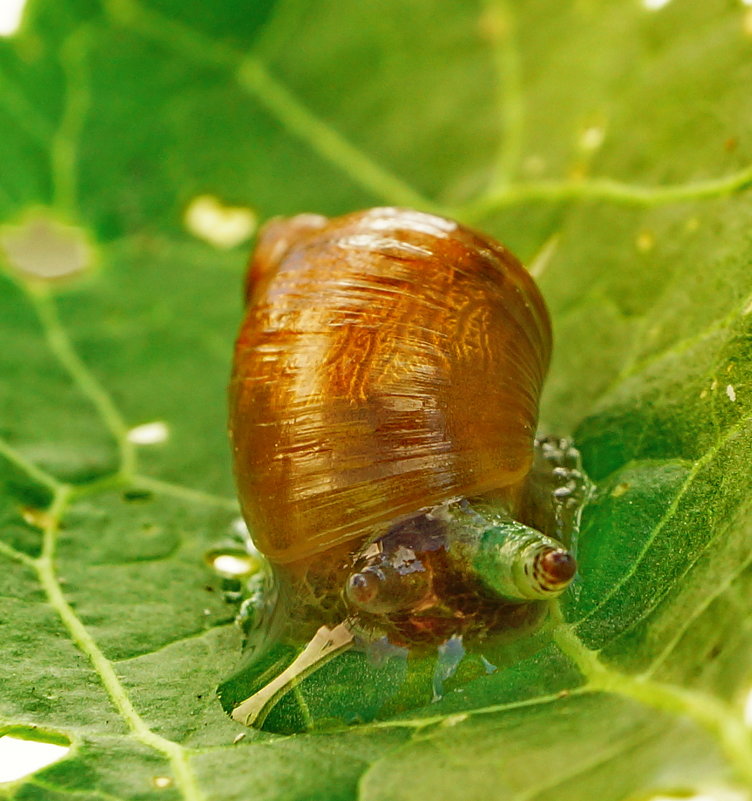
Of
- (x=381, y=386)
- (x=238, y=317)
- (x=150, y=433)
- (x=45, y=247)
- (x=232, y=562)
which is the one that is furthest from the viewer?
(x=45, y=247)

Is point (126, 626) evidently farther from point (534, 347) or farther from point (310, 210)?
point (310, 210)

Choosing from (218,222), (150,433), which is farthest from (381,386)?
(218,222)

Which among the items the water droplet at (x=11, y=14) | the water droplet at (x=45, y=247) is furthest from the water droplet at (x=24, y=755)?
the water droplet at (x=11, y=14)

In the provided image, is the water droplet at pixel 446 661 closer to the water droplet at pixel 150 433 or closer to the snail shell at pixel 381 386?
the snail shell at pixel 381 386

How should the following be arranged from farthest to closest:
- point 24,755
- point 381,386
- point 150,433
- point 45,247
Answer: point 45,247 < point 150,433 < point 381,386 < point 24,755

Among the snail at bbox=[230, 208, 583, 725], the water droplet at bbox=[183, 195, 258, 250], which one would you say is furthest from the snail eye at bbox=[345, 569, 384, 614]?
the water droplet at bbox=[183, 195, 258, 250]

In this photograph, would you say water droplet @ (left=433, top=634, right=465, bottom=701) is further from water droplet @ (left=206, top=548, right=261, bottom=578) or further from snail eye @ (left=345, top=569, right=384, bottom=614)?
water droplet @ (left=206, top=548, right=261, bottom=578)

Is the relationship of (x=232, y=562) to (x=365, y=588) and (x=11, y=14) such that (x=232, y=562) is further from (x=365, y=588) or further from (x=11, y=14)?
(x=11, y=14)

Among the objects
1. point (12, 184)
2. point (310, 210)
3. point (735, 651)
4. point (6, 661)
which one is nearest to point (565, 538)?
point (735, 651)
